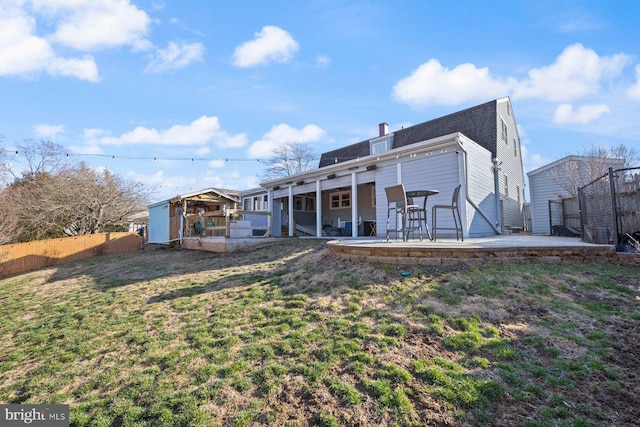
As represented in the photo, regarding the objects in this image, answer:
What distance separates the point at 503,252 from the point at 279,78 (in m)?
9.22

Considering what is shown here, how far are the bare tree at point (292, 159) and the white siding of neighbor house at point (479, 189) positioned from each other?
19189 mm

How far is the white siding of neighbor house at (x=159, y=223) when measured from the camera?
15352 millimetres

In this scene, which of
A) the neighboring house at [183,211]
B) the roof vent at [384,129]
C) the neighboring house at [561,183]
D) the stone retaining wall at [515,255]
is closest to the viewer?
the stone retaining wall at [515,255]

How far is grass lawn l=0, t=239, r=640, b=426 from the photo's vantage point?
6.91 feet

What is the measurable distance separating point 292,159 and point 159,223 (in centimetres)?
1430

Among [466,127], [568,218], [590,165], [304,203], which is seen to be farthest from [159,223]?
[590,165]

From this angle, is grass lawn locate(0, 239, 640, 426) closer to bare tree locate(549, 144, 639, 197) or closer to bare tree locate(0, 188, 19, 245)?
bare tree locate(549, 144, 639, 197)

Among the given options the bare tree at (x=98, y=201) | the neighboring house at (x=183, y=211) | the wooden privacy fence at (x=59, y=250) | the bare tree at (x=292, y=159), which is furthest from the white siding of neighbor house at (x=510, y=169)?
the bare tree at (x=98, y=201)

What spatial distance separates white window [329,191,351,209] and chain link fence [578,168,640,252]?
9199 millimetres

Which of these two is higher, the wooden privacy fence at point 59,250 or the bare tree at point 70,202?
the bare tree at point 70,202

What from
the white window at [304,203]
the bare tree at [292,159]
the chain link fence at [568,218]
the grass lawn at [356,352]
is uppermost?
the bare tree at [292,159]

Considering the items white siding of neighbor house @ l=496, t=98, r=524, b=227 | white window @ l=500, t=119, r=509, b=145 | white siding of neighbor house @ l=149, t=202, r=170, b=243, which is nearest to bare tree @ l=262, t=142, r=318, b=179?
white siding of neighbor house @ l=149, t=202, r=170, b=243

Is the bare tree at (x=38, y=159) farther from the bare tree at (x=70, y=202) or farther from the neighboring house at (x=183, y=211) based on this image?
the neighboring house at (x=183, y=211)

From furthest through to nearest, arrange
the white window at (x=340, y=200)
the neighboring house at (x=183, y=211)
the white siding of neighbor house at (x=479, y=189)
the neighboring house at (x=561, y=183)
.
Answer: the white window at (x=340, y=200) < the neighboring house at (x=183, y=211) < the neighboring house at (x=561, y=183) < the white siding of neighbor house at (x=479, y=189)
